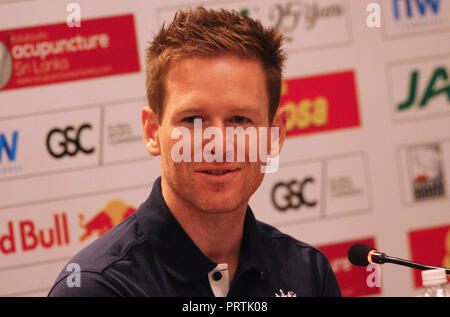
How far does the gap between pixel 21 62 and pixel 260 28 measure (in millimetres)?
1287

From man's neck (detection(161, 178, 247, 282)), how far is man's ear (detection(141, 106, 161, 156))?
8 centimetres

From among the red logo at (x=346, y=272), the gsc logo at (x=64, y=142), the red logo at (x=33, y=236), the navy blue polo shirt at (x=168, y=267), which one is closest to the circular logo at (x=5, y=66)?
the gsc logo at (x=64, y=142)

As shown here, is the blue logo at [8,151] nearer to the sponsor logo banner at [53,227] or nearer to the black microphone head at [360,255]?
the sponsor logo banner at [53,227]

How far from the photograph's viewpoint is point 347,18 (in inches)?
94.1

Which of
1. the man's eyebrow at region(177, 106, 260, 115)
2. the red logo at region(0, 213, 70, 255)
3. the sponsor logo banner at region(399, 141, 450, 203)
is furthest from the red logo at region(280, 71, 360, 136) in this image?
the man's eyebrow at region(177, 106, 260, 115)

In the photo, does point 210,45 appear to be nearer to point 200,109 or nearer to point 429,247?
point 200,109

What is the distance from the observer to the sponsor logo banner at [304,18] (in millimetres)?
2330

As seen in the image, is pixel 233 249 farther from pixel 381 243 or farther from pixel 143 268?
pixel 381 243

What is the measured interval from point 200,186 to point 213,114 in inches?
5.9

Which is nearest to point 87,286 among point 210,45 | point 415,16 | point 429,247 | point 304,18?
point 210,45

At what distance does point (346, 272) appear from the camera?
2.37 meters

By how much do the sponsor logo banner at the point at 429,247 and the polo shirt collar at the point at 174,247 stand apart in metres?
1.32
